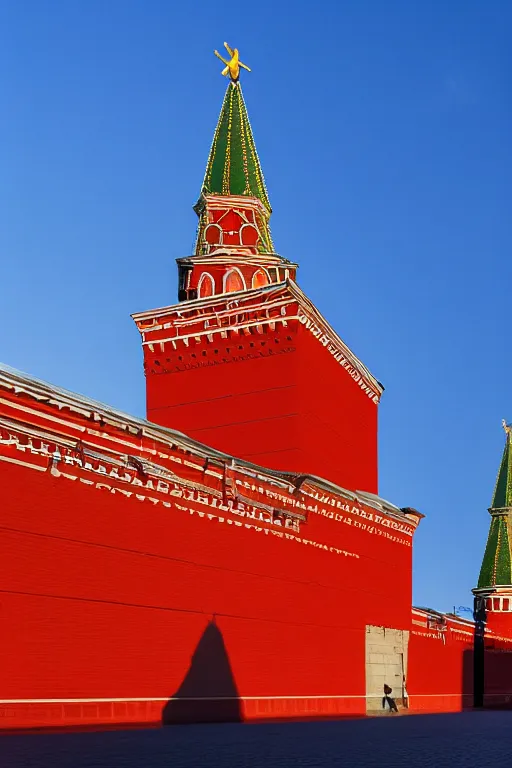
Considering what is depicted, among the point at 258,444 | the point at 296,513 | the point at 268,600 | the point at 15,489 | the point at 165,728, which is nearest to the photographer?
the point at 15,489

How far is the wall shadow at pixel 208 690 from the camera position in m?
20.8

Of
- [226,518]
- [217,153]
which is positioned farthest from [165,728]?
[217,153]

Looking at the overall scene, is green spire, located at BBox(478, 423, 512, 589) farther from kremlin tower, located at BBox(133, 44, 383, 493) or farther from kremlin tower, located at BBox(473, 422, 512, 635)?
kremlin tower, located at BBox(133, 44, 383, 493)

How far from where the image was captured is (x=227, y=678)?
2244 centimetres

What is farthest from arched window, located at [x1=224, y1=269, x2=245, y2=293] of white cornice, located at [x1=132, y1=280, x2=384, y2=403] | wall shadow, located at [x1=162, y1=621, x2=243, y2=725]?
wall shadow, located at [x1=162, y1=621, x2=243, y2=725]

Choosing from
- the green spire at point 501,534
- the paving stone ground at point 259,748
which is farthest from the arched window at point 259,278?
the green spire at point 501,534

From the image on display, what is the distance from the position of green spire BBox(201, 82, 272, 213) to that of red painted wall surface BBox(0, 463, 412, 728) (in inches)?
572

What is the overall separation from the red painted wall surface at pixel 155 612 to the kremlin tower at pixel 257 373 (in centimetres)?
372

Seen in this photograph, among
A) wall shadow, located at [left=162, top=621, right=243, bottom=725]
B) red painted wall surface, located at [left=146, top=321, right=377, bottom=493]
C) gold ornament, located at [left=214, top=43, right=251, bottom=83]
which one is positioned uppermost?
gold ornament, located at [left=214, top=43, right=251, bottom=83]

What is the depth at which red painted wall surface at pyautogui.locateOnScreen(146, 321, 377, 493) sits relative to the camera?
2995cm

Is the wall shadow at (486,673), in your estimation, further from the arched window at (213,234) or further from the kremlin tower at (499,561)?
the arched window at (213,234)

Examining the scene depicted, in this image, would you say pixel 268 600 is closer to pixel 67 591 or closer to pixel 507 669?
pixel 67 591

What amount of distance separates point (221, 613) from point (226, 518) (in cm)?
219

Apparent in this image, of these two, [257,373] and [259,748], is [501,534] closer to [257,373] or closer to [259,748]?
[257,373]
